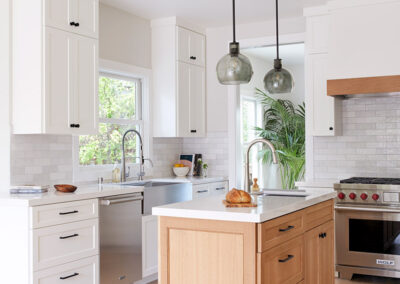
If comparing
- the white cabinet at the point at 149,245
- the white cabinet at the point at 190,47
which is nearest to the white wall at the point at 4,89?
the white cabinet at the point at 149,245

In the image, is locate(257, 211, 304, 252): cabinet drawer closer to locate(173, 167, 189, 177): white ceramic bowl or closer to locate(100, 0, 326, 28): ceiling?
locate(100, 0, 326, 28): ceiling

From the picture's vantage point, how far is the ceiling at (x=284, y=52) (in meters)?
8.18

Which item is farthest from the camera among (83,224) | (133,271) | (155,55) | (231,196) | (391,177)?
(155,55)

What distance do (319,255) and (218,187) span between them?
2.58 metres

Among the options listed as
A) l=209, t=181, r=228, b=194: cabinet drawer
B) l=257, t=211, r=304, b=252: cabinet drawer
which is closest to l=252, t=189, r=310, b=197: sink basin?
l=257, t=211, r=304, b=252: cabinet drawer

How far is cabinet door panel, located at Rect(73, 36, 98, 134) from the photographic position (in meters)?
4.17

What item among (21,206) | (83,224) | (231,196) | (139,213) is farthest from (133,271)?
(231,196)

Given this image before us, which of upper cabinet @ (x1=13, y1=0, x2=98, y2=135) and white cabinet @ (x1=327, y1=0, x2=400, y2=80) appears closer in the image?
upper cabinet @ (x1=13, y1=0, x2=98, y2=135)

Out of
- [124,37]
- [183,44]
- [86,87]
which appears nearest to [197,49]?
[183,44]

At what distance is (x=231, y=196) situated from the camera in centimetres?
285

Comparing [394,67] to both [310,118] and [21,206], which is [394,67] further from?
[21,206]

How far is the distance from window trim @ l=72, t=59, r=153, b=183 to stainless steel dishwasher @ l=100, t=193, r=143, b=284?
0.65m

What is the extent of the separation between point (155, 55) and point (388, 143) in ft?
9.21

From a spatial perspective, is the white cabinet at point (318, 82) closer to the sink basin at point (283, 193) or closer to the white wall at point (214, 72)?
the white wall at point (214, 72)
